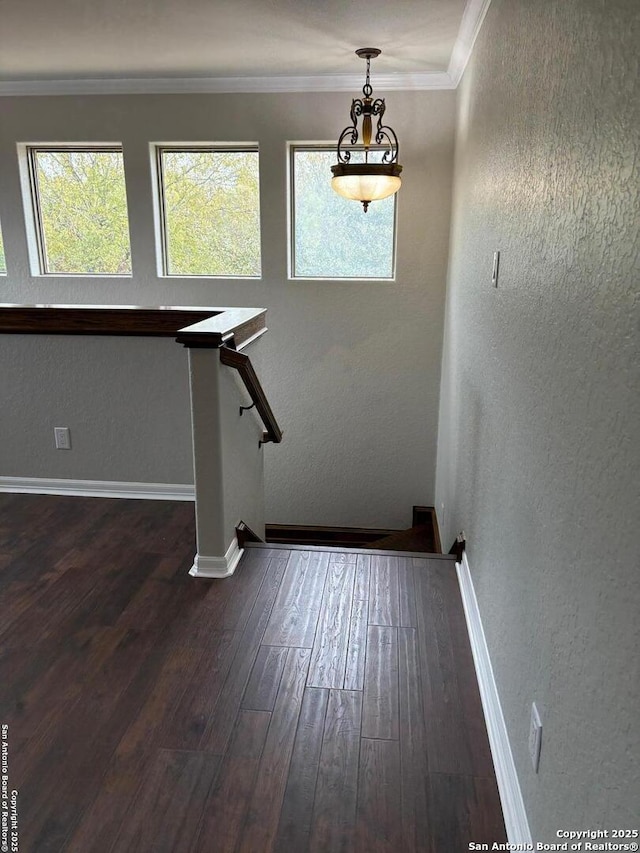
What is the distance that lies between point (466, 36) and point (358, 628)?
301 centimetres

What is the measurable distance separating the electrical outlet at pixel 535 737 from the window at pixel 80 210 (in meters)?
4.49

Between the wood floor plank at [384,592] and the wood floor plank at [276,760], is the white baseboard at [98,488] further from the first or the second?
the wood floor plank at [276,760]

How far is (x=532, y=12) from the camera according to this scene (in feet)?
5.75

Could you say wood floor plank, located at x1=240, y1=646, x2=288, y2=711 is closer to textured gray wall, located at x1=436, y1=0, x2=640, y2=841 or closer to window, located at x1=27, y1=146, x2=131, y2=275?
textured gray wall, located at x1=436, y1=0, x2=640, y2=841

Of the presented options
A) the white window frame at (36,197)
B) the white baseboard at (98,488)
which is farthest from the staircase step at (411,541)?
the white window frame at (36,197)

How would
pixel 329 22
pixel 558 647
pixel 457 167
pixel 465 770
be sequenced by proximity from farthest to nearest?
pixel 457 167
pixel 329 22
pixel 465 770
pixel 558 647

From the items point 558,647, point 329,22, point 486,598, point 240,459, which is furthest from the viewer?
point 329,22

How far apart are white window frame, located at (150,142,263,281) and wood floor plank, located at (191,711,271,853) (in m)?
3.60

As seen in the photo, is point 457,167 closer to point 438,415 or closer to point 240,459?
point 438,415

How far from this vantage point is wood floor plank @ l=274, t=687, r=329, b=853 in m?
1.54

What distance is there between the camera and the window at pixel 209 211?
4773 mm

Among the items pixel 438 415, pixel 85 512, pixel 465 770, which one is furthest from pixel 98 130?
pixel 465 770

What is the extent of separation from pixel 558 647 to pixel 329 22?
10.5 feet

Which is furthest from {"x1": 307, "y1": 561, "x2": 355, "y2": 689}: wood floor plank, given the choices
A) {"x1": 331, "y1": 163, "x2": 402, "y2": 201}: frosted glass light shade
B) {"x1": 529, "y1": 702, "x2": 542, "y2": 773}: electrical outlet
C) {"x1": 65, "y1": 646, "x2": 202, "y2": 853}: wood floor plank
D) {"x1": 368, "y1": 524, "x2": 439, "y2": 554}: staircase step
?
{"x1": 331, "y1": 163, "x2": 402, "y2": 201}: frosted glass light shade
